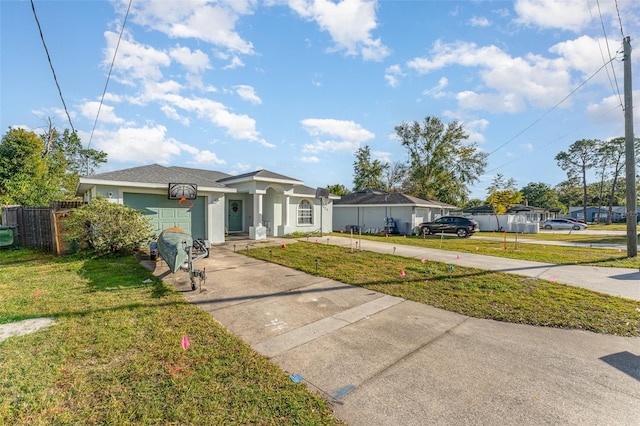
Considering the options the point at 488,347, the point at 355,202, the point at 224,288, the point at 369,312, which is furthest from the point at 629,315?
the point at 355,202

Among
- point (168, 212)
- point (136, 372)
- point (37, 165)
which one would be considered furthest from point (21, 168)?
point (136, 372)

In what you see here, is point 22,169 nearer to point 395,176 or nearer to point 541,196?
point 395,176

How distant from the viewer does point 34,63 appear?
7.56m

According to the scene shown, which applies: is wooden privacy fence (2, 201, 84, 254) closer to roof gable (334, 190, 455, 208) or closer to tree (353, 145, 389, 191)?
roof gable (334, 190, 455, 208)

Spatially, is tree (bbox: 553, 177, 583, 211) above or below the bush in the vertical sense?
Answer: above

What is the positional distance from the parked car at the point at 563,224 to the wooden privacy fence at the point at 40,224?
43.0 metres

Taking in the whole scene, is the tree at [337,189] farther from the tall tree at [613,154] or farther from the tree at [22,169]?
the tall tree at [613,154]

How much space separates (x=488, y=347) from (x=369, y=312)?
1908 millimetres

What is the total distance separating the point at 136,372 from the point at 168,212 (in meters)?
10.5

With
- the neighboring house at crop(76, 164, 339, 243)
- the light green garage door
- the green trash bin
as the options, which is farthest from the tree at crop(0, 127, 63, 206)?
A: the light green garage door

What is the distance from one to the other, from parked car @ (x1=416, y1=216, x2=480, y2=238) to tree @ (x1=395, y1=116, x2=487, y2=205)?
14.6m

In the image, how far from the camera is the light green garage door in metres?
11.8

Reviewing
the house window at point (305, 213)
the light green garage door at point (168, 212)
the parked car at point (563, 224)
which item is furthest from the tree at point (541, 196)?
the light green garage door at point (168, 212)

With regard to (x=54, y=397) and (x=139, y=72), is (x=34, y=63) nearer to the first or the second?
(x=139, y=72)
